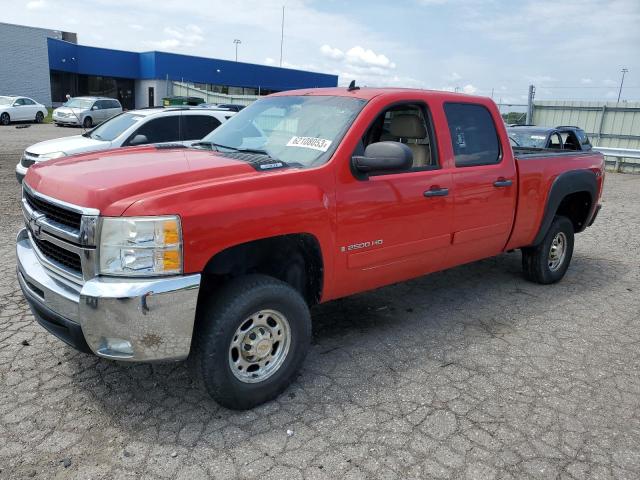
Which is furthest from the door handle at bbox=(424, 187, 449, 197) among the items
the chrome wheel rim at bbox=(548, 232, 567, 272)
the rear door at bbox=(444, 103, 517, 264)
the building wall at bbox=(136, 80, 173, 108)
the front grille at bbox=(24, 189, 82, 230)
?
the building wall at bbox=(136, 80, 173, 108)

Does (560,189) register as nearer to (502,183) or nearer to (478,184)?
(502,183)

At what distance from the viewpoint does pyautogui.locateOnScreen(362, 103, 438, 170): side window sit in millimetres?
4242

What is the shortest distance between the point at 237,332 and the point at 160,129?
6975 mm

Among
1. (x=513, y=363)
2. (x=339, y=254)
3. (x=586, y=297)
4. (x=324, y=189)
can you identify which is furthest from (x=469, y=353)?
(x=586, y=297)

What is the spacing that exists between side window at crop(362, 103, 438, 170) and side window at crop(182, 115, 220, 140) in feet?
19.1

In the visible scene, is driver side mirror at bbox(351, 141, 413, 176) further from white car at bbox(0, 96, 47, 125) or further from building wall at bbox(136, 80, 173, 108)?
building wall at bbox(136, 80, 173, 108)

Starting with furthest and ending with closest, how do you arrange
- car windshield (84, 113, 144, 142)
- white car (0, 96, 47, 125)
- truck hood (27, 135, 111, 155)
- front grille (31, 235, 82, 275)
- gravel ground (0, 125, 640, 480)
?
white car (0, 96, 47, 125)
car windshield (84, 113, 144, 142)
truck hood (27, 135, 111, 155)
front grille (31, 235, 82, 275)
gravel ground (0, 125, 640, 480)

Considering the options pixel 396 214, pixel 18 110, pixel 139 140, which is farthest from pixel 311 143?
pixel 18 110

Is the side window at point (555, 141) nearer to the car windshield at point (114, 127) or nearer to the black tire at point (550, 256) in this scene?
the black tire at point (550, 256)

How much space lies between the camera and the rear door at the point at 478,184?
439cm

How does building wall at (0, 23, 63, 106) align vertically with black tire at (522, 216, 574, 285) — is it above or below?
above

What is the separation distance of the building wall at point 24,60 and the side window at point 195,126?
3942 cm

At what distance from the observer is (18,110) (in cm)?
2772

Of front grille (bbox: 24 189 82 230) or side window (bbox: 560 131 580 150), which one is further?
side window (bbox: 560 131 580 150)
